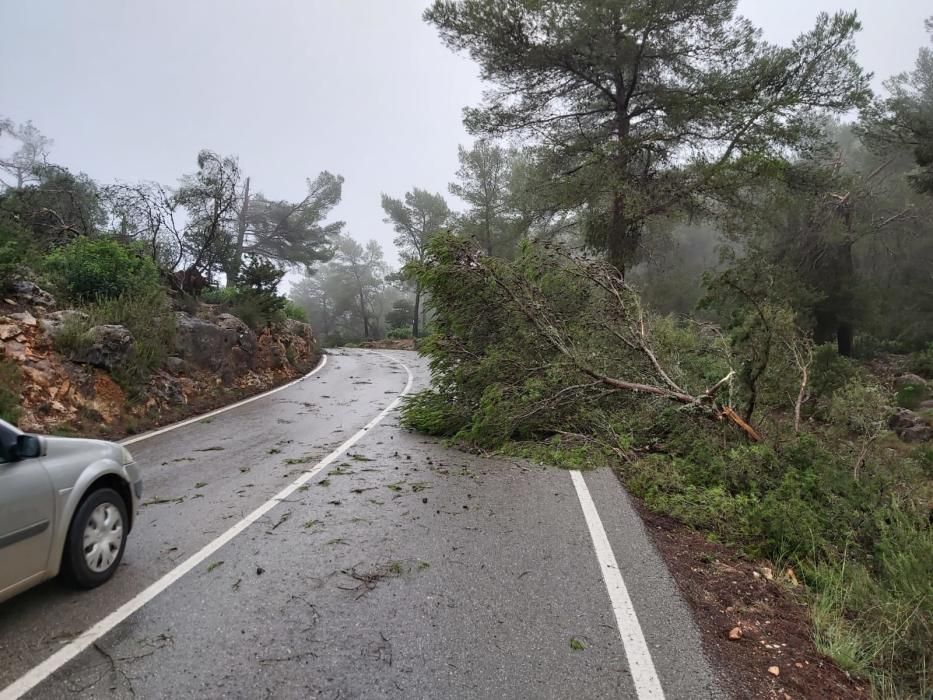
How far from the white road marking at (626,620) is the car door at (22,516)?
11.0ft

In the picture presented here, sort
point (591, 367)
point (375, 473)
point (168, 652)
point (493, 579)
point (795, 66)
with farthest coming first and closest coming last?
1. point (795, 66)
2. point (591, 367)
3. point (375, 473)
4. point (493, 579)
5. point (168, 652)

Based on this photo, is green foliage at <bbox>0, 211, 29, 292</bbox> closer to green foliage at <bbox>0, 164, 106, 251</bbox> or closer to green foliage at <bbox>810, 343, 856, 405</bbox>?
green foliage at <bbox>0, 164, 106, 251</bbox>

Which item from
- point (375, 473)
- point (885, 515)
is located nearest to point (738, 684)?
point (885, 515)

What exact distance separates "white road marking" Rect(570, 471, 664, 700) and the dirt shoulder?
36 cm

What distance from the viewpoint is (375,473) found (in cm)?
641

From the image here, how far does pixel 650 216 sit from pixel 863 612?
13586mm

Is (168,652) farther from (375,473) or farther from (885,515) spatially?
(885,515)

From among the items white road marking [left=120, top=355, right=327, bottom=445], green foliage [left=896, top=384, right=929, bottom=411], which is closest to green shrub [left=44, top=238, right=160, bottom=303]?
white road marking [left=120, top=355, right=327, bottom=445]

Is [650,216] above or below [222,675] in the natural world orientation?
above

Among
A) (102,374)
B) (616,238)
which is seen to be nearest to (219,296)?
(102,374)

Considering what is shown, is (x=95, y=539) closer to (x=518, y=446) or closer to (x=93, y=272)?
(x=518, y=446)

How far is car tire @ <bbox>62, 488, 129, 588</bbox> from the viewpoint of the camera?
343 cm

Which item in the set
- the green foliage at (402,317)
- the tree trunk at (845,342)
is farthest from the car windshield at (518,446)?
the green foliage at (402,317)

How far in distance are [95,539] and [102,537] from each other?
59mm
